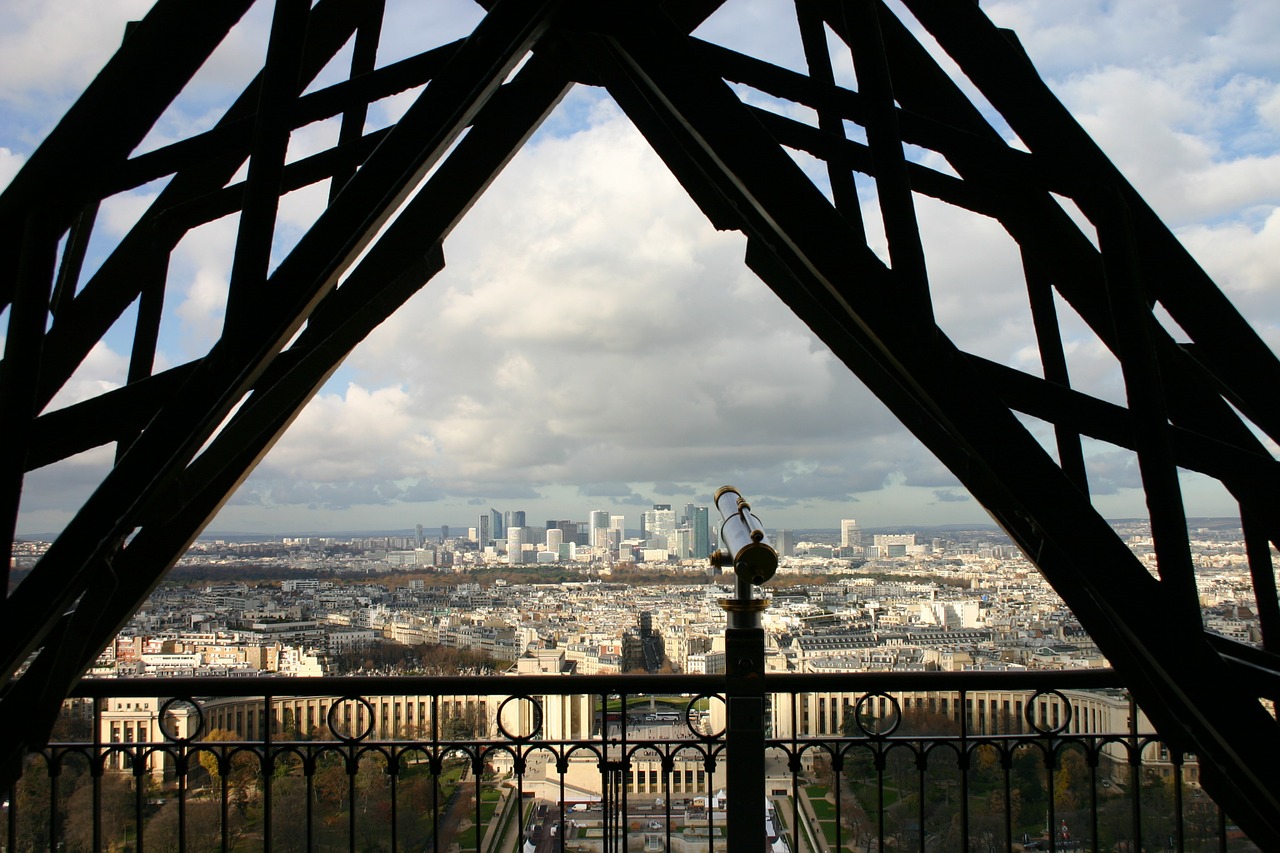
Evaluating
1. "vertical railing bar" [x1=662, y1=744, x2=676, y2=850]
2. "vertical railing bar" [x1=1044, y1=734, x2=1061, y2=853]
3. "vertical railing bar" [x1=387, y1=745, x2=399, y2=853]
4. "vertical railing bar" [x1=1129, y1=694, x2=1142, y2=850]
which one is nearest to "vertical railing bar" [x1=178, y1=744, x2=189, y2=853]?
"vertical railing bar" [x1=387, y1=745, x2=399, y2=853]

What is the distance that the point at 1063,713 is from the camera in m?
2.57

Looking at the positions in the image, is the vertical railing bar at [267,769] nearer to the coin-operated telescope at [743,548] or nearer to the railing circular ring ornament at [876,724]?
the coin-operated telescope at [743,548]

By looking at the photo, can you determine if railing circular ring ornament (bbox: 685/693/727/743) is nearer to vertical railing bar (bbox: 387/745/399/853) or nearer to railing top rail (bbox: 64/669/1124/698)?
railing top rail (bbox: 64/669/1124/698)

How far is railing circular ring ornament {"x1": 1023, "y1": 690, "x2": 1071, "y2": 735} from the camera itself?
2539mm

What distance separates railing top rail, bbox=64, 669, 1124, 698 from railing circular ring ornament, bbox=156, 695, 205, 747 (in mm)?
28

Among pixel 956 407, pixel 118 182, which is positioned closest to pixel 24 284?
pixel 118 182

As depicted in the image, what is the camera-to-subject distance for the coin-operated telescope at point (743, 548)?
195 cm

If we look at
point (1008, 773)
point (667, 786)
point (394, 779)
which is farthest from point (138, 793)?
point (1008, 773)

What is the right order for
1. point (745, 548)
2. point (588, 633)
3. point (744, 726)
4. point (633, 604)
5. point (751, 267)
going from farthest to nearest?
point (633, 604) < point (588, 633) < point (751, 267) < point (744, 726) < point (745, 548)

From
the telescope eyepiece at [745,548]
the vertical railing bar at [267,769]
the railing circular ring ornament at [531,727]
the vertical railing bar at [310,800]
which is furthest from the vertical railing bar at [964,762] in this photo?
the vertical railing bar at [267,769]

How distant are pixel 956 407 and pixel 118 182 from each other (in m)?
1.75

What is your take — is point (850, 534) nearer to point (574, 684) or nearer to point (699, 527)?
point (699, 527)

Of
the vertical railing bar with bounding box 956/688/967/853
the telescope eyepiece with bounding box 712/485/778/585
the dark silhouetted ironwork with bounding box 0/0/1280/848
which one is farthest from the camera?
the vertical railing bar with bounding box 956/688/967/853

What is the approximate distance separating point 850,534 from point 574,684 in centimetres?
413
